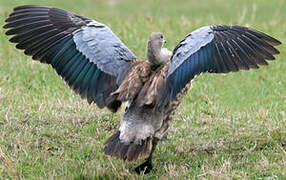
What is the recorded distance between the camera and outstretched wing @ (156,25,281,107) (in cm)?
561

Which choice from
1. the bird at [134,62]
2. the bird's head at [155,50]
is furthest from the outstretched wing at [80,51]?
the bird's head at [155,50]

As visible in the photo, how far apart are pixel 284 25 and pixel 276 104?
4328 millimetres

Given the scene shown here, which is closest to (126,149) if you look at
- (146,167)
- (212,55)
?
(146,167)

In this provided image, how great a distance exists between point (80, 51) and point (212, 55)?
1.39 m

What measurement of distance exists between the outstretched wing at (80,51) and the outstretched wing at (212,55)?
2.08 feet

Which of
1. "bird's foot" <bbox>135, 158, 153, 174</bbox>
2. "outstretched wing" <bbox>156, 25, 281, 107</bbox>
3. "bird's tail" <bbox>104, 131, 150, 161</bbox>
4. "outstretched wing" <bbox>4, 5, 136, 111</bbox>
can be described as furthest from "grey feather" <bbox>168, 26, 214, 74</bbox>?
"bird's foot" <bbox>135, 158, 153, 174</bbox>

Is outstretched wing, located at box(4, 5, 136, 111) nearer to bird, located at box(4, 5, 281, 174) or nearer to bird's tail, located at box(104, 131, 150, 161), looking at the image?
bird, located at box(4, 5, 281, 174)

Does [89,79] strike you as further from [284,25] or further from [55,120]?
[284,25]

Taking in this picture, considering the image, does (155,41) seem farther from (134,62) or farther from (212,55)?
(212,55)

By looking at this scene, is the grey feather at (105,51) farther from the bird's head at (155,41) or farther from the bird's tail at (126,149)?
the bird's tail at (126,149)

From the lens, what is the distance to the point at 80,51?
6.11m

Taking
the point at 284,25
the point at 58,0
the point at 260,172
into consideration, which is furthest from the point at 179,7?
the point at 260,172

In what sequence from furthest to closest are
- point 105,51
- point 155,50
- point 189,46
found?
1. point 105,51
2. point 155,50
3. point 189,46

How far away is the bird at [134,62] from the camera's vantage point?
5.61 meters
